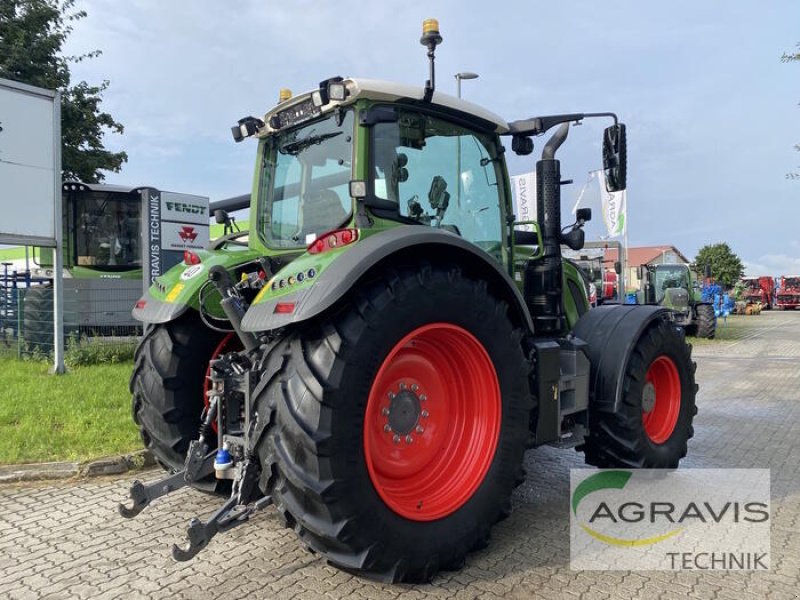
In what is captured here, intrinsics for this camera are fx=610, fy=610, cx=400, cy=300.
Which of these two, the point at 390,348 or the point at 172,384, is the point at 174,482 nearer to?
the point at 172,384

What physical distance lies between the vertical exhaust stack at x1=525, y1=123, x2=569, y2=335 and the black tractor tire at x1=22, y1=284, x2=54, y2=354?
885 cm

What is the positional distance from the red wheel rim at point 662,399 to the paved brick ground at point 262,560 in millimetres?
778

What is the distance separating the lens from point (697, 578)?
308 cm

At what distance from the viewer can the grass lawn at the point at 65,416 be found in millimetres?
5070

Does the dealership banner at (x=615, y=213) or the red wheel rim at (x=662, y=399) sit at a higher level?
the dealership banner at (x=615, y=213)

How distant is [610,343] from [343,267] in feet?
8.06

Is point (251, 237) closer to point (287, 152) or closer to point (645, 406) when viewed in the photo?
point (287, 152)

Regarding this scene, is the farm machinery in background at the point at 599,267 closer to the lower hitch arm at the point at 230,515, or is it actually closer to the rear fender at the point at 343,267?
the rear fender at the point at 343,267

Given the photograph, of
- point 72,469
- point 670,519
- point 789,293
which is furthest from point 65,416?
point 789,293

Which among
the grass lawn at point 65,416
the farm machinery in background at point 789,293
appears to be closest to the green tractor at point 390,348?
the grass lawn at point 65,416

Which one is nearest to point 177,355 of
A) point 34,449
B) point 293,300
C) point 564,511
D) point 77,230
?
point 293,300

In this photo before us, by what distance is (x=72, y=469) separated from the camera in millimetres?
4691

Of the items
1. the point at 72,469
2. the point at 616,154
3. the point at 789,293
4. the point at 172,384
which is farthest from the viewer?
the point at 789,293

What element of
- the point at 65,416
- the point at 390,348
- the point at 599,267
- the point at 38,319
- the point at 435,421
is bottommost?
the point at 65,416
